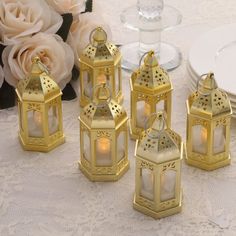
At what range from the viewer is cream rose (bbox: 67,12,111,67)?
1613mm

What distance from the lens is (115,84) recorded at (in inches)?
60.2

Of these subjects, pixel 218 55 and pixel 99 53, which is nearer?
pixel 99 53

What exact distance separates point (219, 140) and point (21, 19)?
1.52 ft

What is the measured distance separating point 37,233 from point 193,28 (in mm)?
830

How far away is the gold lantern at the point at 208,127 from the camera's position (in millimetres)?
1312

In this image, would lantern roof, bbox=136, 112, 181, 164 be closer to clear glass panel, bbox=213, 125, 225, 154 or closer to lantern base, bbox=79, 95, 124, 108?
clear glass panel, bbox=213, 125, 225, 154

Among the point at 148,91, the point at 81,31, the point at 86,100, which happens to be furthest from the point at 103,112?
the point at 81,31

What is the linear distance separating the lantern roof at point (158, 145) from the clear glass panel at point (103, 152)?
0.11m

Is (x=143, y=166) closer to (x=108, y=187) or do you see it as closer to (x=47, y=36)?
(x=108, y=187)

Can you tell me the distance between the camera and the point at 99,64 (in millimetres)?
1479

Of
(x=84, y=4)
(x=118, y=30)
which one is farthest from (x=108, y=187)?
(x=118, y=30)

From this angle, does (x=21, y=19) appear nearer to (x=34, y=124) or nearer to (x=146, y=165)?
(x=34, y=124)

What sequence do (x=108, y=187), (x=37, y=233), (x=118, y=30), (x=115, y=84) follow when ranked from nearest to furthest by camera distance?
1. (x=37, y=233)
2. (x=108, y=187)
3. (x=115, y=84)
4. (x=118, y=30)

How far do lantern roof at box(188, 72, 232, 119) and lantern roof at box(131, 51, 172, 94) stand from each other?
3.3 inches
